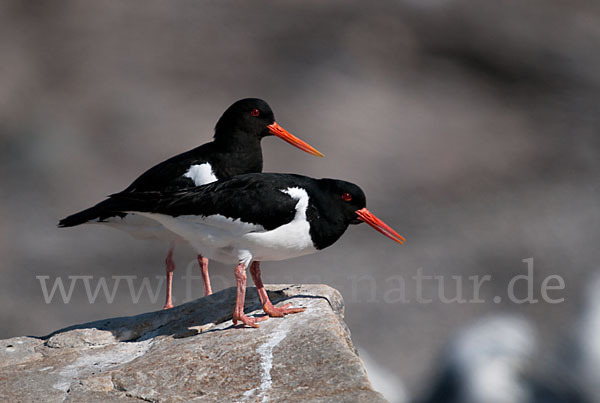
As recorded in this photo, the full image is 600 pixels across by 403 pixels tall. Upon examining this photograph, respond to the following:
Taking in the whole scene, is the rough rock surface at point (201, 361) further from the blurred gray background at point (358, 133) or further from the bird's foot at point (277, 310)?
the blurred gray background at point (358, 133)

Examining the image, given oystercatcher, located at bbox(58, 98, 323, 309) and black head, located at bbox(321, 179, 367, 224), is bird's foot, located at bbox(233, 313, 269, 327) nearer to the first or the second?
black head, located at bbox(321, 179, 367, 224)

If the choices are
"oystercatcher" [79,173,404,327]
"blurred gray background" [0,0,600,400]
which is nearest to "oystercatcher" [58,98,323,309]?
"oystercatcher" [79,173,404,327]

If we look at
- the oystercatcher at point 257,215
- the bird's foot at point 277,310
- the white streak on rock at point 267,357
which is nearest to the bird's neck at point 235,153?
the oystercatcher at point 257,215

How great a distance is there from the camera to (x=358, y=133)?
16.5 m

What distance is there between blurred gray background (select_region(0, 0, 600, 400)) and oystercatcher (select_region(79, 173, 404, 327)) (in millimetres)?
6902

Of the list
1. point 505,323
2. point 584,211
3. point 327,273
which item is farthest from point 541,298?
point 327,273

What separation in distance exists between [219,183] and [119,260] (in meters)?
8.71

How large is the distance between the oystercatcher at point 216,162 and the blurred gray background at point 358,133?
6.27 m

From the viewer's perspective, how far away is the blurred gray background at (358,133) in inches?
525

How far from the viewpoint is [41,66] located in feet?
56.3

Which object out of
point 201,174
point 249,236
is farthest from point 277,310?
point 201,174

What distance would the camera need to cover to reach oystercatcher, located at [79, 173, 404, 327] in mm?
5188

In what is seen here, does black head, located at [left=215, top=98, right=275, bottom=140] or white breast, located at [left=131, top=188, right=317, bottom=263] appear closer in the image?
white breast, located at [left=131, top=188, right=317, bottom=263]

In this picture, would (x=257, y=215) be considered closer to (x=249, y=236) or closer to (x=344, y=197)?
(x=249, y=236)
